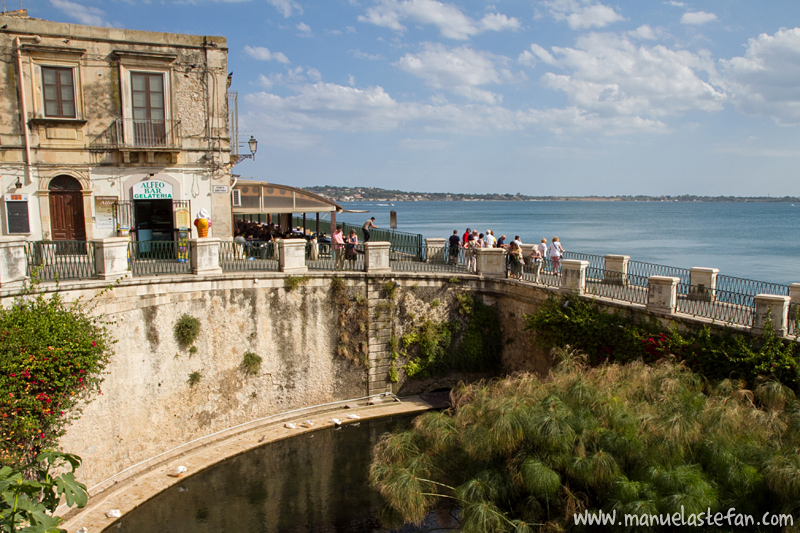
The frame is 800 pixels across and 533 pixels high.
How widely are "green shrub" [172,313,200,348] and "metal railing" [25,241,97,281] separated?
2.35 meters

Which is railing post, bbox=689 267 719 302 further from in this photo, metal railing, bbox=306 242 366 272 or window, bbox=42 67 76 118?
window, bbox=42 67 76 118

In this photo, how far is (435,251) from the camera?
63.6 feet

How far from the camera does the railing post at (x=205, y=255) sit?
49.1 feet

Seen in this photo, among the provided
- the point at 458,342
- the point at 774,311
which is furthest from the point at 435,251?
the point at 774,311

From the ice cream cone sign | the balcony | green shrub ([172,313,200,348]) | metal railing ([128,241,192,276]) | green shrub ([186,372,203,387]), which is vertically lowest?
green shrub ([186,372,203,387])

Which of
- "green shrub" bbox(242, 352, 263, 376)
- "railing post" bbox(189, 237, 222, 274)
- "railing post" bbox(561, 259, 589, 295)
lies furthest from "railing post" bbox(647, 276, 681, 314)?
"railing post" bbox(189, 237, 222, 274)

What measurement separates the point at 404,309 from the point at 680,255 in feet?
136

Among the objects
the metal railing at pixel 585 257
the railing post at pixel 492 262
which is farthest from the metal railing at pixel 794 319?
the railing post at pixel 492 262

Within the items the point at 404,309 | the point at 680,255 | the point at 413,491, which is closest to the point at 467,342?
the point at 404,309

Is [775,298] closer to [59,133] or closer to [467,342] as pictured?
[467,342]

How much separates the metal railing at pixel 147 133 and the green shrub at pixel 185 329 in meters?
5.36

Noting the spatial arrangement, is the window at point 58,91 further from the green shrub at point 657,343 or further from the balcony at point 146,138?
the green shrub at point 657,343

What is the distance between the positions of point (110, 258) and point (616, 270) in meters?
13.8

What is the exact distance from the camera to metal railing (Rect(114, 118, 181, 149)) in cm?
1659
